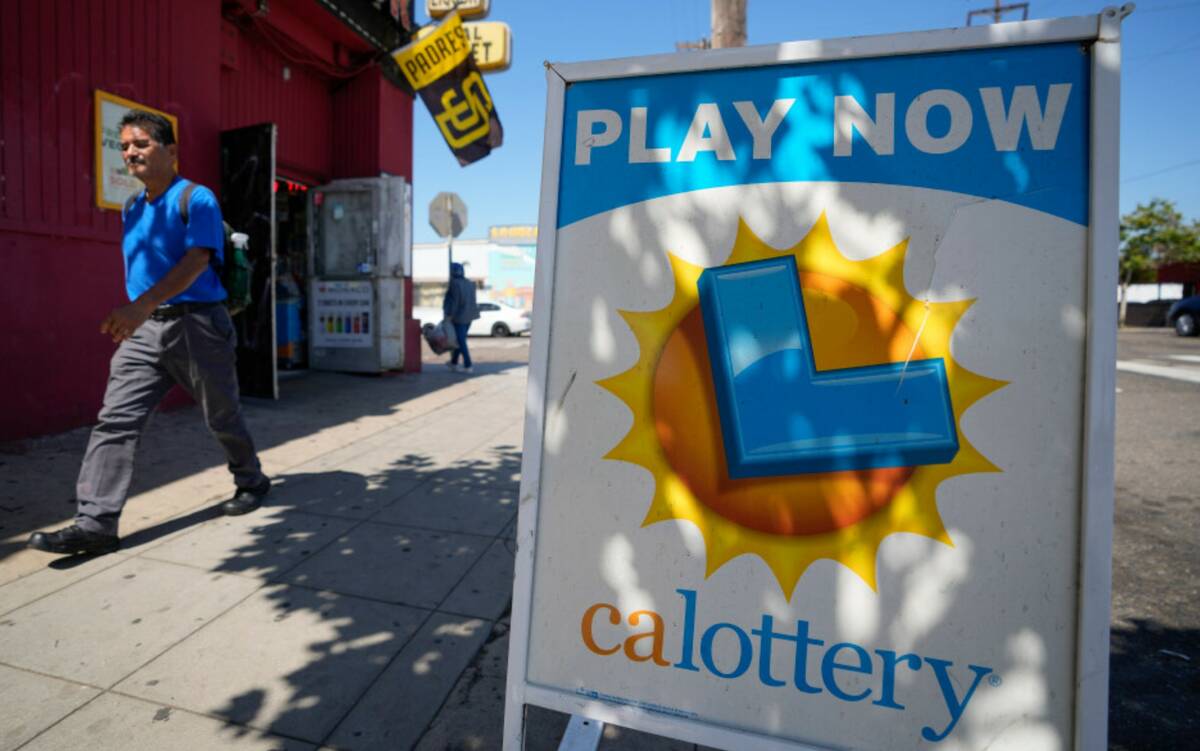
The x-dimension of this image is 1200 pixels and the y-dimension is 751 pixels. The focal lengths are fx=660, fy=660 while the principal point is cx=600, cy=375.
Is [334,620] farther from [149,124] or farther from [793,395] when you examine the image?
[149,124]

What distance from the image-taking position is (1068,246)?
136 cm

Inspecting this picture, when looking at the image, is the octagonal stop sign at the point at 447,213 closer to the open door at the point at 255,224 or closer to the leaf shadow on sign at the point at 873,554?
the open door at the point at 255,224

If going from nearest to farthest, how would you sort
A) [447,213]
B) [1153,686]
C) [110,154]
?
[1153,686] → [110,154] → [447,213]

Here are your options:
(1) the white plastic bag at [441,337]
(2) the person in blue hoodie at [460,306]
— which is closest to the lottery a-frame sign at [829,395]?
(1) the white plastic bag at [441,337]

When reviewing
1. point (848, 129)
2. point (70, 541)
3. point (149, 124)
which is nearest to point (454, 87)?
point (149, 124)

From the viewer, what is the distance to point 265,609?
2.74m

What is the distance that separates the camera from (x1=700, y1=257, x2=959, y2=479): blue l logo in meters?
1.42

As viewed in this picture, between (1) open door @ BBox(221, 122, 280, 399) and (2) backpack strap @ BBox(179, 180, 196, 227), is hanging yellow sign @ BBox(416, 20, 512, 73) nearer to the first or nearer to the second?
(1) open door @ BBox(221, 122, 280, 399)

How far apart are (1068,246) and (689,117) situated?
86cm

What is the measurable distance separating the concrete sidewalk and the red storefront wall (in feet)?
2.26

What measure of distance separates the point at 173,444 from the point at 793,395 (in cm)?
543

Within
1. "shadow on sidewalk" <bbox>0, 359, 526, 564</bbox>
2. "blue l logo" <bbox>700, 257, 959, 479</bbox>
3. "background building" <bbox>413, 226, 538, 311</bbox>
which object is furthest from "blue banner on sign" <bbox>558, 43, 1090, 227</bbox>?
"background building" <bbox>413, 226, 538, 311</bbox>

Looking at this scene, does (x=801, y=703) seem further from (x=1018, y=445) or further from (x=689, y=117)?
(x=689, y=117)

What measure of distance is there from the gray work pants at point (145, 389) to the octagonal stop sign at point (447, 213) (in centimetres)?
886
